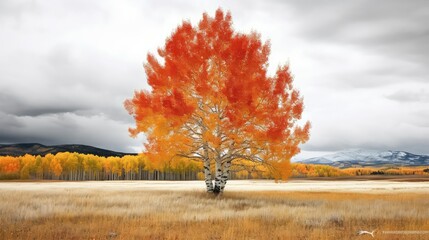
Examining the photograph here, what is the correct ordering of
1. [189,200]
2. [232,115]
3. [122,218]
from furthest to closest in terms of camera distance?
1. [189,200]
2. [232,115]
3. [122,218]

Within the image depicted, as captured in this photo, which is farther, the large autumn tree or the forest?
the forest

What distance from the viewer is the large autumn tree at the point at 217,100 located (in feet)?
76.7

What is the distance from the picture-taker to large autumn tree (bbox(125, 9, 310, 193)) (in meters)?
23.4

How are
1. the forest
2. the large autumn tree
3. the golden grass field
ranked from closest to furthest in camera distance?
the golden grass field → the large autumn tree → the forest

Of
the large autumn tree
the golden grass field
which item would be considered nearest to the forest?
the large autumn tree

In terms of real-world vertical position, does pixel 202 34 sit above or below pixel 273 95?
above

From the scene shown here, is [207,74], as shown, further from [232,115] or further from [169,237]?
[169,237]

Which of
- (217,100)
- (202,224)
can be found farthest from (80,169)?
(202,224)

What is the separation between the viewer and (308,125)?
83.4 ft

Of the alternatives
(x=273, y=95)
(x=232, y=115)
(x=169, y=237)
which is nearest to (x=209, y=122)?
(x=232, y=115)

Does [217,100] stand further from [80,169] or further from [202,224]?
[80,169]

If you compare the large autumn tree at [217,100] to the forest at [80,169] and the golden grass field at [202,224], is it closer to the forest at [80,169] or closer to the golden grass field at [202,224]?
the golden grass field at [202,224]

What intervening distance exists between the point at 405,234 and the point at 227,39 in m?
16.4

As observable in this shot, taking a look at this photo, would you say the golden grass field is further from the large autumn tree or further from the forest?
the forest
